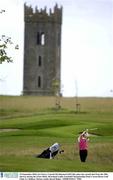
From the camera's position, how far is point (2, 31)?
12.0 meters

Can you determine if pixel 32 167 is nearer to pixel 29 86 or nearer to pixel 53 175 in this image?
pixel 53 175

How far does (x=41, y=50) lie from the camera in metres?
12.6

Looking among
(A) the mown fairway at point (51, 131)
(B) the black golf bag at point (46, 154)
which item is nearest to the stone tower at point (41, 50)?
(A) the mown fairway at point (51, 131)

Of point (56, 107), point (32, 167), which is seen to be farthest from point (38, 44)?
point (32, 167)

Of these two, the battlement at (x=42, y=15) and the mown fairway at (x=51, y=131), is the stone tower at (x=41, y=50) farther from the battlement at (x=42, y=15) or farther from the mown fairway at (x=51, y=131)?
the mown fairway at (x=51, y=131)

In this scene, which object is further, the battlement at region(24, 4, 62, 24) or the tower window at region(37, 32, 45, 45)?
the tower window at region(37, 32, 45, 45)

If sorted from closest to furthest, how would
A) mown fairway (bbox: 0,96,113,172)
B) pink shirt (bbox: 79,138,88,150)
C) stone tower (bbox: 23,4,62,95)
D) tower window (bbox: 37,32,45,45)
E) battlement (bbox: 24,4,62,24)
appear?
mown fairway (bbox: 0,96,113,172)
pink shirt (bbox: 79,138,88,150)
battlement (bbox: 24,4,62,24)
stone tower (bbox: 23,4,62,95)
tower window (bbox: 37,32,45,45)

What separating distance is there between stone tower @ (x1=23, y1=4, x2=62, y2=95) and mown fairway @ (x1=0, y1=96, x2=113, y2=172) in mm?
268

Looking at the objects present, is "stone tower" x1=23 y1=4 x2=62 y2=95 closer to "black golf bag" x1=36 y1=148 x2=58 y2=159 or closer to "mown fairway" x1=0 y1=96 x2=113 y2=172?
"mown fairway" x1=0 y1=96 x2=113 y2=172

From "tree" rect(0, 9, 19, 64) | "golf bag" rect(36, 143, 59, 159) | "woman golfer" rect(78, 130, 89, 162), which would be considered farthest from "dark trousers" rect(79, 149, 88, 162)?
"tree" rect(0, 9, 19, 64)

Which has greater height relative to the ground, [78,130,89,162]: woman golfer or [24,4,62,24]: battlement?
[24,4,62,24]: battlement

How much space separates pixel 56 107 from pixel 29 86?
0.51 m

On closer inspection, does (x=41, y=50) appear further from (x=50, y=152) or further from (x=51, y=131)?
(x=50, y=152)

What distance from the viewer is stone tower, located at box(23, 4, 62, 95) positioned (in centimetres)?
1225
